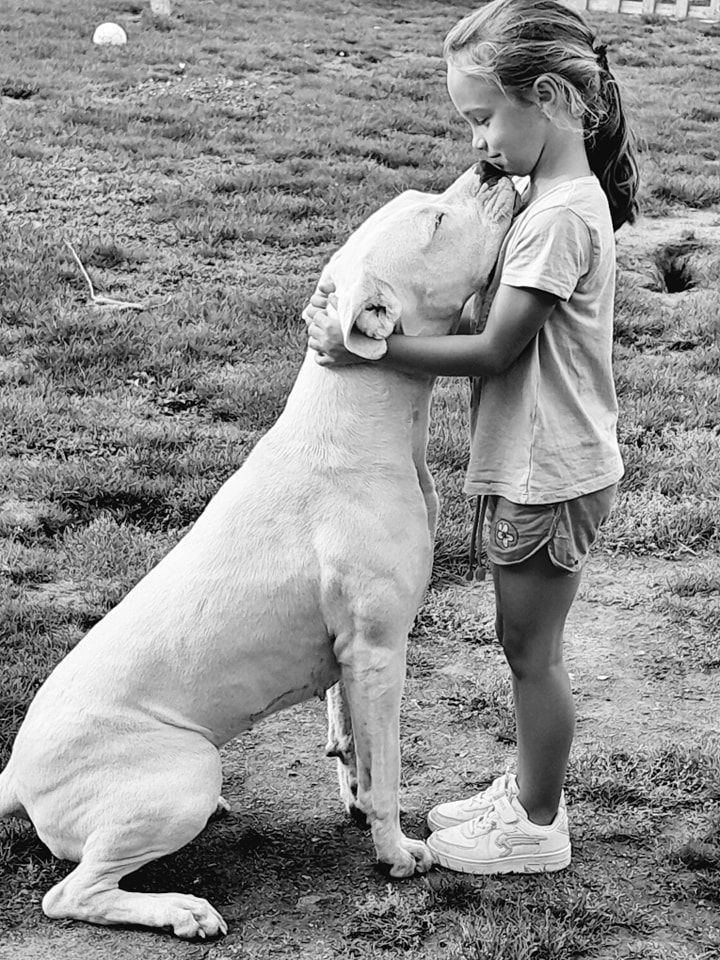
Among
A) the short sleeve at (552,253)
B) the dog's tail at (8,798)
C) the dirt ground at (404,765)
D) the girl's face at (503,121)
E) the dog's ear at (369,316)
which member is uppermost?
the girl's face at (503,121)

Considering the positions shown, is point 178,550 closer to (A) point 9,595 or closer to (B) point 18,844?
(B) point 18,844

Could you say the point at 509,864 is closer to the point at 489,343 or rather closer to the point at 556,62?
the point at 489,343

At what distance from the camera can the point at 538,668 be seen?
3.09 m

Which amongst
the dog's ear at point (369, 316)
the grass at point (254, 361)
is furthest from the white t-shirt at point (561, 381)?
the grass at point (254, 361)

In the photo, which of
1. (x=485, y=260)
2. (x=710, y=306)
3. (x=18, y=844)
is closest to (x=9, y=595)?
(x=18, y=844)

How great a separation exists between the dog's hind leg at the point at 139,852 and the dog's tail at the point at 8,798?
0.26 m

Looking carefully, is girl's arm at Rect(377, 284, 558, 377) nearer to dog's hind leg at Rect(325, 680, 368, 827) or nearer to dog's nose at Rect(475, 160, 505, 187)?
dog's nose at Rect(475, 160, 505, 187)

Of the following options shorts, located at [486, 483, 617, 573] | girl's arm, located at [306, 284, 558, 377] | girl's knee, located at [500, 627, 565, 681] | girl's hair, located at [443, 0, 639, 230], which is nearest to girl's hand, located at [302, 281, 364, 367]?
girl's arm, located at [306, 284, 558, 377]

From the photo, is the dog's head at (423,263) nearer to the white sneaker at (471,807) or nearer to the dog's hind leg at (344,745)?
the dog's hind leg at (344,745)

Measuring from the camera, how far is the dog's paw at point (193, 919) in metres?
2.91

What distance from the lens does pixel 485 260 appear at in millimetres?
2928

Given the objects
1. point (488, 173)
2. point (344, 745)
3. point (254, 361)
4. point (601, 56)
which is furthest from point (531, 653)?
point (254, 361)

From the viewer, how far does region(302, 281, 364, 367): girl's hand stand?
2.96 m

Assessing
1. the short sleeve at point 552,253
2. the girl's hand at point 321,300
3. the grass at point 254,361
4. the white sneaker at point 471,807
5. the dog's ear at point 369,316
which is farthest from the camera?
the white sneaker at point 471,807
